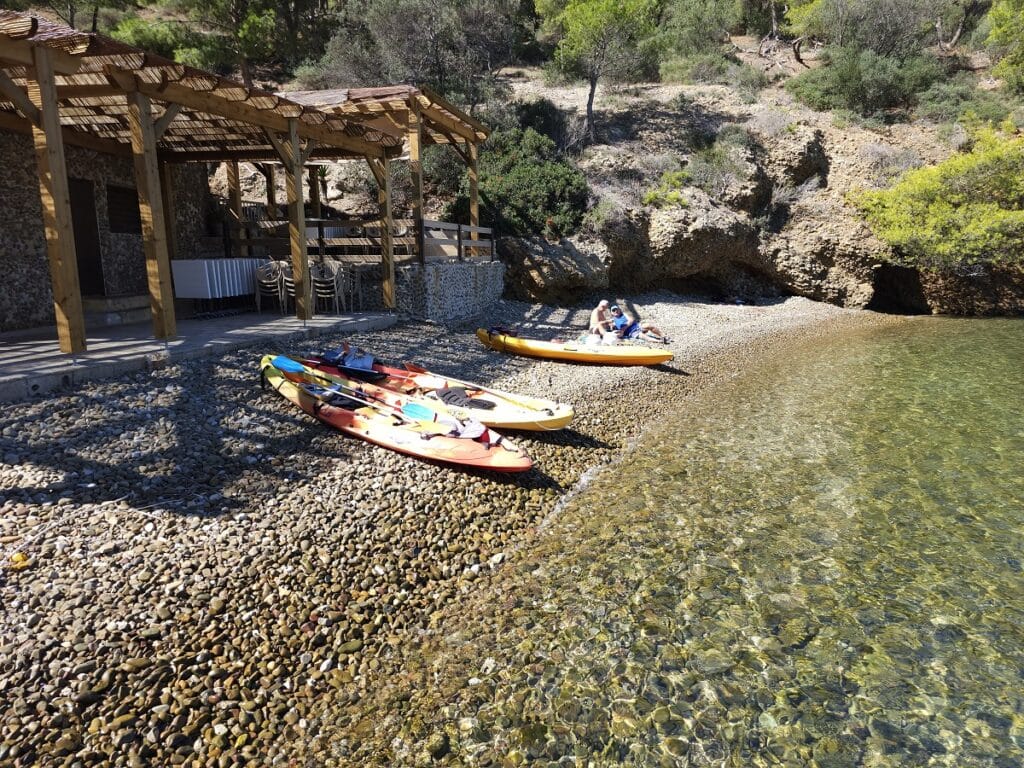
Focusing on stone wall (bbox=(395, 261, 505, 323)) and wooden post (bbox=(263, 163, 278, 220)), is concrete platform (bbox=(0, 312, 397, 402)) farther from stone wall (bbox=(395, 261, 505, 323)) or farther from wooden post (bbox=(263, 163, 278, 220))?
wooden post (bbox=(263, 163, 278, 220))

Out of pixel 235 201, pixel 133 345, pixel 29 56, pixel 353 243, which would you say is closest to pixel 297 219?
pixel 353 243

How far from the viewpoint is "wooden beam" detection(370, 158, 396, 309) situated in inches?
470

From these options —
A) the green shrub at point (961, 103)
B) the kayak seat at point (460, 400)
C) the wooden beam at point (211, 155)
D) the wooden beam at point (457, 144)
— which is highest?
the green shrub at point (961, 103)

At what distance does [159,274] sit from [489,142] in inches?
579

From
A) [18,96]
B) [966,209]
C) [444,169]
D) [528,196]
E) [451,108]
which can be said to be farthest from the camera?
[966,209]

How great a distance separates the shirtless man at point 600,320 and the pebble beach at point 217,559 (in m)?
4.58

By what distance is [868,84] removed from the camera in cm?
2634

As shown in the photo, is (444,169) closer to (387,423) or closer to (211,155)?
(211,155)

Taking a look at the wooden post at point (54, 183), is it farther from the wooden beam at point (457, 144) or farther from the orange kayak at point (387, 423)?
the wooden beam at point (457, 144)

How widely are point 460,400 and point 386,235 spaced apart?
566 cm

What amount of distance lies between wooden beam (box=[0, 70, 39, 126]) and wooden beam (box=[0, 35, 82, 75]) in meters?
0.23

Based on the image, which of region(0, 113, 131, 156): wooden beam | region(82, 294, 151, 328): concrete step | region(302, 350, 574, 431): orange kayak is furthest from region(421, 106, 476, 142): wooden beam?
region(82, 294, 151, 328): concrete step

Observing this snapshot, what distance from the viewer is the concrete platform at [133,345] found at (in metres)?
6.32

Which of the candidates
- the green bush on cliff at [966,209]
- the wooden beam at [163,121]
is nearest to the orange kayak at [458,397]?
the wooden beam at [163,121]
